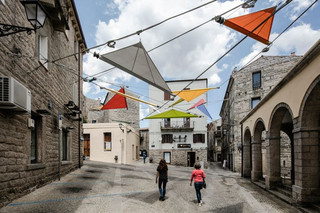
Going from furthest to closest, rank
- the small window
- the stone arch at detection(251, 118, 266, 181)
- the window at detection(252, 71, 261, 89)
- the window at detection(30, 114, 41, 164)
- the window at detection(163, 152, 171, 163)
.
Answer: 1. the window at detection(163, 152, 171, 163)
2. the small window
3. the window at detection(252, 71, 261, 89)
4. the stone arch at detection(251, 118, 266, 181)
5. the window at detection(30, 114, 41, 164)

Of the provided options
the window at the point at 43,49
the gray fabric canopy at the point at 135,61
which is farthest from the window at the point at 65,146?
the gray fabric canopy at the point at 135,61

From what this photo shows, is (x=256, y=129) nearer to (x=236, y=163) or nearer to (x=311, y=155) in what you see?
(x=311, y=155)

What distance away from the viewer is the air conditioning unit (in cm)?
501

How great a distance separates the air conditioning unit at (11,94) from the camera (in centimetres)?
501

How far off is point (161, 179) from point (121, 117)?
86.3ft

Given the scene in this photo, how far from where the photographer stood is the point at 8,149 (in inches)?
224

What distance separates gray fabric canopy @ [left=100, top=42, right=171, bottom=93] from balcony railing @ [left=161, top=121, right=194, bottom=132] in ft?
81.5

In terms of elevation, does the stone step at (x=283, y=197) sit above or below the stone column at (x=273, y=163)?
below

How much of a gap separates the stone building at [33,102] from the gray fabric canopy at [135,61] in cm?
97

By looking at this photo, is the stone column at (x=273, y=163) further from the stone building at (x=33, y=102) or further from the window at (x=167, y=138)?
the window at (x=167, y=138)

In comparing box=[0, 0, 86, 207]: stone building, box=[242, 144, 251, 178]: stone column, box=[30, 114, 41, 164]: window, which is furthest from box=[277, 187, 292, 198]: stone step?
box=[30, 114, 41, 164]: window

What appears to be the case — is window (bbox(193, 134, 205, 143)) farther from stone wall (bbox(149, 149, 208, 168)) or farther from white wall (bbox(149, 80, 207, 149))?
stone wall (bbox(149, 149, 208, 168))

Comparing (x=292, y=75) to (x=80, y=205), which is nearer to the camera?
(x=80, y=205)

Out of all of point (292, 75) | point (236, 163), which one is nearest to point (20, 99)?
point (292, 75)
